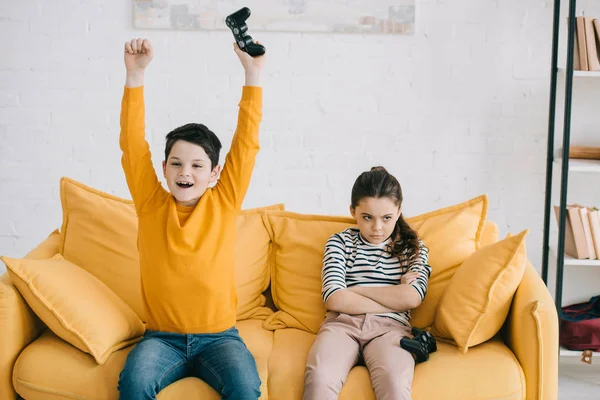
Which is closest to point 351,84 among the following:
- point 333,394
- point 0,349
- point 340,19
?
point 340,19

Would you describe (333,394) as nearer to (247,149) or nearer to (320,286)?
(320,286)

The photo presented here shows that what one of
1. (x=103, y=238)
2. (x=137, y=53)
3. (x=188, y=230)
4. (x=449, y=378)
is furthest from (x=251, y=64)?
(x=449, y=378)

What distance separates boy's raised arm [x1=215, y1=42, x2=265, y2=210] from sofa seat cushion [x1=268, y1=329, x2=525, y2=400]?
53 centimetres

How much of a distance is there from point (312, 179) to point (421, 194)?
0.49 metres

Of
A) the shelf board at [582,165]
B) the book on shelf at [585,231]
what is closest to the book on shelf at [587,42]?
Answer: the shelf board at [582,165]

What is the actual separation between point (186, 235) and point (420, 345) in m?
0.75

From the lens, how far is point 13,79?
123 inches

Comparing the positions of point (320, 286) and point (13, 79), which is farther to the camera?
point (13, 79)

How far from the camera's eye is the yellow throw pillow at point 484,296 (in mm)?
2064

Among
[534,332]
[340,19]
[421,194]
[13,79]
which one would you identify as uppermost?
[340,19]

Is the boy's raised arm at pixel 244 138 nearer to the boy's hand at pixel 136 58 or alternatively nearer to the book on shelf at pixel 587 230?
the boy's hand at pixel 136 58

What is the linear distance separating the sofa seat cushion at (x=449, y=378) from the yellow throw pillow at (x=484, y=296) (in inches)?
2.4

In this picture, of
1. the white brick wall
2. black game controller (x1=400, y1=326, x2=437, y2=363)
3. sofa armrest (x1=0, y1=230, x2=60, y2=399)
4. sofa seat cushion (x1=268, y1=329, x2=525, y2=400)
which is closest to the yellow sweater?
sofa seat cushion (x1=268, y1=329, x2=525, y2=400)

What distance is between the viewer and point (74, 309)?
2059mm
